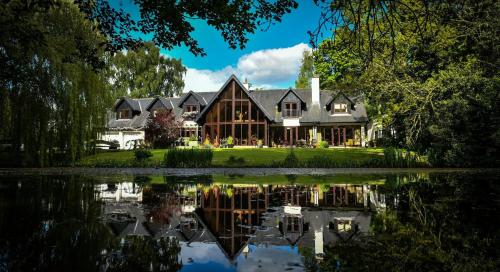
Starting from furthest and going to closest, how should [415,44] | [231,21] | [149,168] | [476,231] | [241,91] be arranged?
[241,91] → [415,44] → [149,168] → [231,21] → [476,231]

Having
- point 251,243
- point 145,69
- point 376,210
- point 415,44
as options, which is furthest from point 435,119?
point 145,69

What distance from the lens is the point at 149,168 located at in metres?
20.9

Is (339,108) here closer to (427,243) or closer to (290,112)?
(290,112)

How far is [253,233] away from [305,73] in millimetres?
57456

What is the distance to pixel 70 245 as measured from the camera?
443cm

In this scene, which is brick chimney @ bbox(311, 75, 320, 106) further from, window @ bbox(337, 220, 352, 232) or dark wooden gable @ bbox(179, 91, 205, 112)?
window @ bbox(337, 220, 352, 232)

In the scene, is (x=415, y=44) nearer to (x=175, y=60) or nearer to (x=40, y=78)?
(x=40, y=78)

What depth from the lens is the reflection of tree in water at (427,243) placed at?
11.9ft

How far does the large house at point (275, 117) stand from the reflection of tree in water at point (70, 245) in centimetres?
3051

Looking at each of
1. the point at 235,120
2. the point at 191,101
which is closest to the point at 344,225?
the point at 235,120

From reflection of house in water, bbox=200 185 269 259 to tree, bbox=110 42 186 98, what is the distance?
50.6m

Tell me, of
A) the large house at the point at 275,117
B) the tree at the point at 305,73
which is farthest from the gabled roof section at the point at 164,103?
the tree at the point at 305,73

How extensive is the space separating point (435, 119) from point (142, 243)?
21020mm

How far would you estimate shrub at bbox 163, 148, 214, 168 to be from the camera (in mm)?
21016
